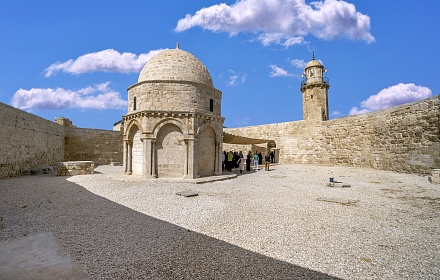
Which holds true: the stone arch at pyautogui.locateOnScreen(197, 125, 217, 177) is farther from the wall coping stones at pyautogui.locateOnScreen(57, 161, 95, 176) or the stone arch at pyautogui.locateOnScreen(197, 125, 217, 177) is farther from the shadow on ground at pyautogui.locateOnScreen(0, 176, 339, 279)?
the wall coping stones at pyautogui.locateOnScreen(57, 161, 95, 176)

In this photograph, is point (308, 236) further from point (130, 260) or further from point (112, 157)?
point (112, 157)

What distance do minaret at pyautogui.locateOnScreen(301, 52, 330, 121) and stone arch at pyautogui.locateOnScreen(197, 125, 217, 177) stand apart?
Answer: 71.9 feet

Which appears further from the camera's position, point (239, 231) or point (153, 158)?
point (153, 158)

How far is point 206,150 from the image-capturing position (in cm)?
1369

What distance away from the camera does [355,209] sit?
677 centimetres

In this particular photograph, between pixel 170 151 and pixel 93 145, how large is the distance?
50.3 ft

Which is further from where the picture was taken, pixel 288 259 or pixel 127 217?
pixel 127 217

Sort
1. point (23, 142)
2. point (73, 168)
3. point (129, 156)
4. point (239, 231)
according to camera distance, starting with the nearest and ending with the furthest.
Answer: point (239, 231)
point (129, 156)
point (73, 168)
point (23, 142)

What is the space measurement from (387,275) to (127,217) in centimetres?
545

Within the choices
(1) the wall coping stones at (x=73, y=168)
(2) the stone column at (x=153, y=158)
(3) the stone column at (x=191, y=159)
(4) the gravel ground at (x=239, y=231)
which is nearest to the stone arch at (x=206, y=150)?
(3) the stone column at (x=191, y=159)

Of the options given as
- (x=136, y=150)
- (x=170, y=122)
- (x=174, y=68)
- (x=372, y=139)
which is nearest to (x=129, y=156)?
(x=136, y=150)

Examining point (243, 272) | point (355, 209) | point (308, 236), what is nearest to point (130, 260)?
point (243, 272)

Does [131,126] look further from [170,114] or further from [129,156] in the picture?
[170,114]

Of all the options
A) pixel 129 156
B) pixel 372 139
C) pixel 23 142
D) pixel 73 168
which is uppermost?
pixel 372 139
